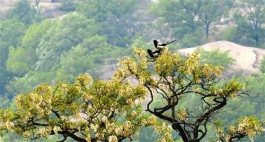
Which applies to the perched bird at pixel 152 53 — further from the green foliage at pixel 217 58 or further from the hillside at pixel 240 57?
the hillside at pixel 240 57

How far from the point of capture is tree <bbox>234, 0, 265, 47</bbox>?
104125 mm

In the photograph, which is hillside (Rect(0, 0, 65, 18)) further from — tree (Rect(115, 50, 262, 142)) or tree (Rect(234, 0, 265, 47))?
tree (Rect(115, 50, 262, 142))

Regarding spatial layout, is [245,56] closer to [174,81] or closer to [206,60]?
[206,60]

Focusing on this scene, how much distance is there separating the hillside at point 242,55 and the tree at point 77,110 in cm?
6653

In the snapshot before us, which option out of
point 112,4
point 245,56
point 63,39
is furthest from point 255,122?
point 112,4

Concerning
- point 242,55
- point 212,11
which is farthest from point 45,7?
point 242,55

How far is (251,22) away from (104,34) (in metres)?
20.4

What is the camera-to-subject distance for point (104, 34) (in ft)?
372

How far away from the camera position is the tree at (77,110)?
2262 cm

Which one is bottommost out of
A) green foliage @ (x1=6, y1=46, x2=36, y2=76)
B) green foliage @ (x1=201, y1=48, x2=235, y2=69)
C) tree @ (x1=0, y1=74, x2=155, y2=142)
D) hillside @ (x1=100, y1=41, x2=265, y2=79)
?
green foliage @ (x1=6, y1=46, x2=36, y2=76)

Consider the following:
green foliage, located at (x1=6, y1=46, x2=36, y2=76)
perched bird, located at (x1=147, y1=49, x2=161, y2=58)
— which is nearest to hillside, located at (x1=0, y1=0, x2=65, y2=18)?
green foliage, located at (x1=6, y1=46, x2=36, y2=76)

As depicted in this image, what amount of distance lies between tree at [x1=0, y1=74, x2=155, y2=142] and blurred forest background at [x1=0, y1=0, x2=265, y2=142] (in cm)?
6576

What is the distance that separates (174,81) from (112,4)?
92287mm

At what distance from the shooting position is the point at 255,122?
22234 mm
